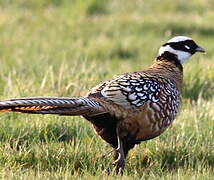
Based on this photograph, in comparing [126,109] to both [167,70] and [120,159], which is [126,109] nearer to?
[120,159]

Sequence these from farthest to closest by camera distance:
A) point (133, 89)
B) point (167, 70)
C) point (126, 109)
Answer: point (167, 70)
point (133, 89)
point (126, 109)

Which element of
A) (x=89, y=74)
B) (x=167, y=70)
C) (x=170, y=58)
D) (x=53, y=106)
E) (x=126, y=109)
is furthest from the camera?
(x=89, y=74)

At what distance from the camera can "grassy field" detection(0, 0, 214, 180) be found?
5000 mm

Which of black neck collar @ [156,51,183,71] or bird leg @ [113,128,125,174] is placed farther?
black neck collar @ [156,51,183,71]

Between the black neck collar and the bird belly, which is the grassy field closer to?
the bird belly

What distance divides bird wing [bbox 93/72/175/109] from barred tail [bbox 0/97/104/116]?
0.59 feet

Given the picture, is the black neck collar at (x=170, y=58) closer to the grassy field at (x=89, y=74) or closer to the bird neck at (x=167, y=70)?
the bird neck at (x=167, y=70)

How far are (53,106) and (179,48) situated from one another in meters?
1.57

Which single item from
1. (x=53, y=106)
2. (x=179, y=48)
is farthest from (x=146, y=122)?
(x=179, y=48)

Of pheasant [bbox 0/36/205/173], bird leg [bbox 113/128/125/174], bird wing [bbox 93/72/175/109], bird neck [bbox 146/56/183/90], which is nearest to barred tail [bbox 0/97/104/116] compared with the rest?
pheasant [bbox 0/36/205/173]

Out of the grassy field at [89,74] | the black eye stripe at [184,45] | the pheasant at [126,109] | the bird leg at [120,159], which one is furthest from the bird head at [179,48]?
the bird leg at [120,159]

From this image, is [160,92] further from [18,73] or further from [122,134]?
[18,73]

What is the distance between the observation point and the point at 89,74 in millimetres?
7305

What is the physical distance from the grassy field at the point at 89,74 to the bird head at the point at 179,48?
582 mm
